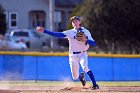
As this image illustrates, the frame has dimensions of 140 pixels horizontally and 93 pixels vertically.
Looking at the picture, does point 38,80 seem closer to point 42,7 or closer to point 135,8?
point 135,8

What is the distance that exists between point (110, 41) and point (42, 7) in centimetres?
2246

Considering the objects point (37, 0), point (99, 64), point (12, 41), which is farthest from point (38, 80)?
point (37, 0)

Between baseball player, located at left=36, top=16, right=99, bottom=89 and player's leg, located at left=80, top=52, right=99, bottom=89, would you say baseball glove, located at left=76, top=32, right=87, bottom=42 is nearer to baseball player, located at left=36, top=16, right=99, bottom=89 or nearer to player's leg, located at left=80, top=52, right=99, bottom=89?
baseball player, located at left=36, top=16, right=99, bottom=89

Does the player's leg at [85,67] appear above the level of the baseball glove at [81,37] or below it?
below

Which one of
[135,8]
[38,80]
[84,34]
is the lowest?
[38,80]

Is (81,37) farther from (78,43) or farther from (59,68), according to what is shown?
(59,68)

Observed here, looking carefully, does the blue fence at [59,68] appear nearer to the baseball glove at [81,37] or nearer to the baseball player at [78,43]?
the baseball player at [78,43]

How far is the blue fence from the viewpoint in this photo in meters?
19.4

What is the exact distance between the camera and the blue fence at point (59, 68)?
19422 mm

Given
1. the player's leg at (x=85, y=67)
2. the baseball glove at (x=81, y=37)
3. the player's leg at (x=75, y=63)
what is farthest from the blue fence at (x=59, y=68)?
the baseball glove at (x=81, y=37)

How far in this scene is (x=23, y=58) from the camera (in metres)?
19.8

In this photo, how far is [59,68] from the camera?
63.8 feet

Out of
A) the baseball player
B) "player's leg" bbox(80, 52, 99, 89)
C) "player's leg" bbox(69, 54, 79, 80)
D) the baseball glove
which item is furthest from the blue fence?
the baseball glove

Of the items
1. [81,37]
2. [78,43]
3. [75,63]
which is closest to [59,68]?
[75,63]
